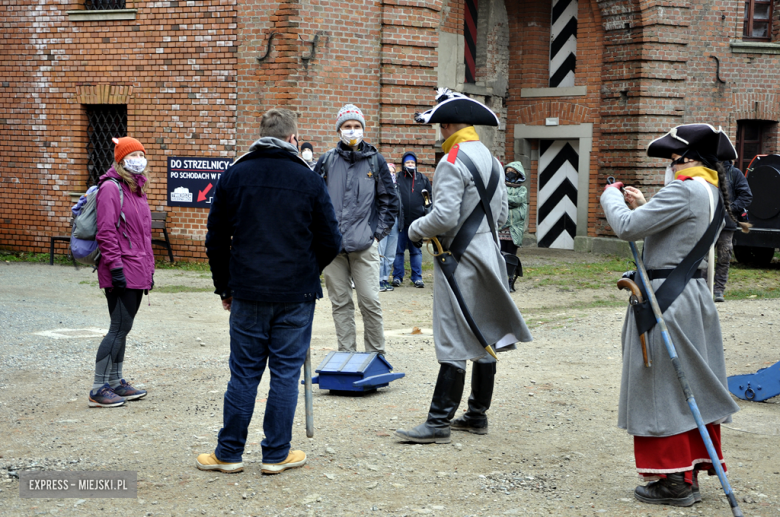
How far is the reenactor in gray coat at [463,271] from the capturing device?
5133 mm

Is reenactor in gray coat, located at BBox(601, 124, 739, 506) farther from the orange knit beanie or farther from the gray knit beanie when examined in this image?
the orange knit beanie

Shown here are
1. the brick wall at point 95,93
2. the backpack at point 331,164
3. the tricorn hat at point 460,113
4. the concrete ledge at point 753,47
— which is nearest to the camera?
the tricorn hat at point 460,113

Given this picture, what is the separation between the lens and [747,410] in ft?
20.1

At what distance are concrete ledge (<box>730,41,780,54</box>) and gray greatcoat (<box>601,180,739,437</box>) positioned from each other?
14507 millimetres

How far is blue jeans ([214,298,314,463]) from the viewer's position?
452 centimetres

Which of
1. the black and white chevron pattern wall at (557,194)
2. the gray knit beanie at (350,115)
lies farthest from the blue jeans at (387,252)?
the black and white chevron pattern wall at (557,194)

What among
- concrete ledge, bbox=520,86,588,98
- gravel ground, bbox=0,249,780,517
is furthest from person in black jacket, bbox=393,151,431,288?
concrete ledge, bbox=520,86,588,98

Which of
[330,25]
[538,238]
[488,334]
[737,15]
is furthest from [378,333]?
[737,15]

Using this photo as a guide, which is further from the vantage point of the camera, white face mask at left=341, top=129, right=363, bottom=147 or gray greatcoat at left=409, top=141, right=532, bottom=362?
white face mask at left=341, top=129, right=363, bottom=147

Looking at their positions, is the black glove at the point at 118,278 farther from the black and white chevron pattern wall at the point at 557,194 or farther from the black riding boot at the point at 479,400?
the black and white chevron pattern wall at the point at 557,194

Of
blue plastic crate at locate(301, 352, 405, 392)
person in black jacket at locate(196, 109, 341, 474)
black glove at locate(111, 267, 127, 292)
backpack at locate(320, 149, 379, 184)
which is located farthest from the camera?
backpack at locate(320, 149, 379, 184)

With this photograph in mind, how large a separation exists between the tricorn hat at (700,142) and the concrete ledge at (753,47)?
14339 millimetres

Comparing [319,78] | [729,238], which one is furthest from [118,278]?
[729,238]

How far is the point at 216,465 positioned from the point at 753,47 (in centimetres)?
1619
